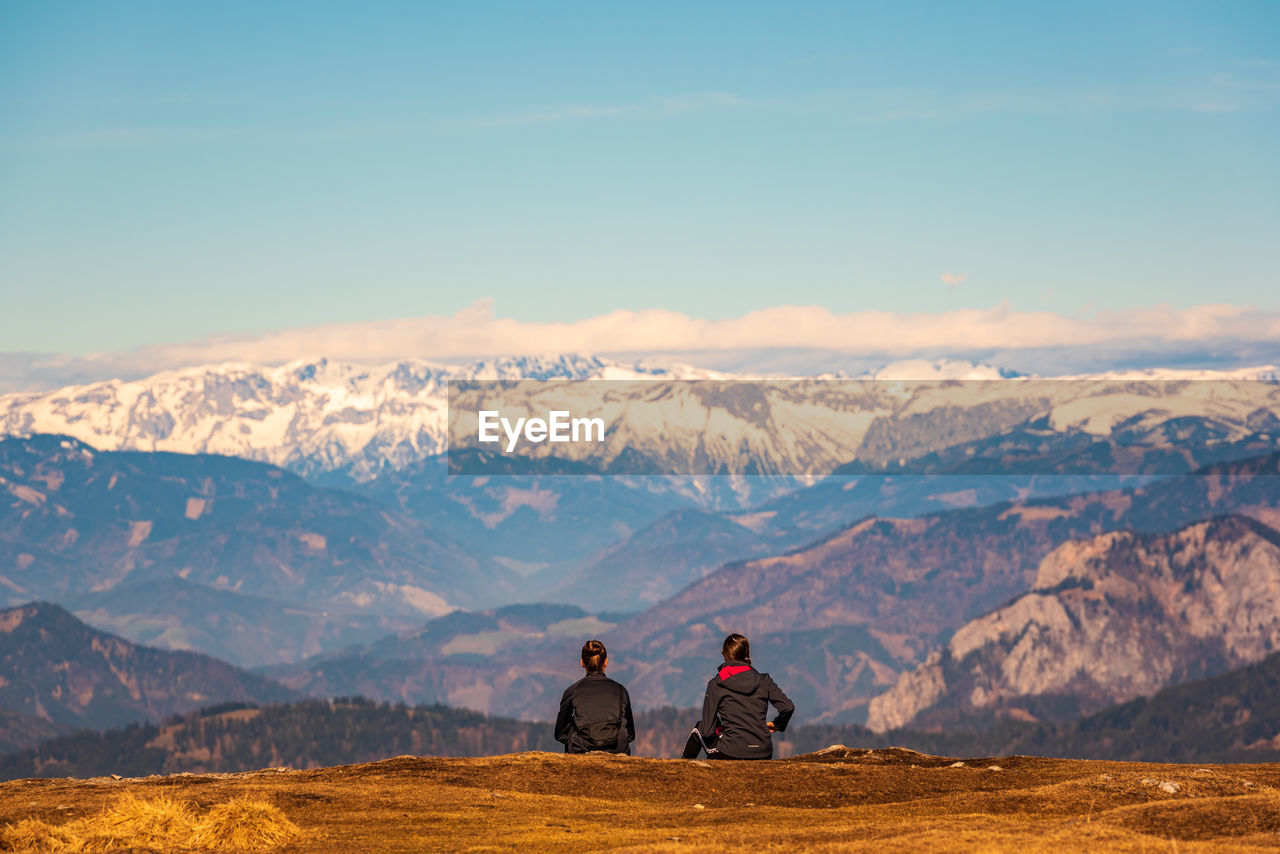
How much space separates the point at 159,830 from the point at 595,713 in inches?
728

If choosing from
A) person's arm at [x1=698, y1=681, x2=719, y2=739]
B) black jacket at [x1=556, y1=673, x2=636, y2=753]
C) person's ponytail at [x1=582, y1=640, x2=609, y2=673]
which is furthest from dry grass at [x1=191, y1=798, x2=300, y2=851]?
person's arm at [x1=698, y1=681, x2=719, y2=739]

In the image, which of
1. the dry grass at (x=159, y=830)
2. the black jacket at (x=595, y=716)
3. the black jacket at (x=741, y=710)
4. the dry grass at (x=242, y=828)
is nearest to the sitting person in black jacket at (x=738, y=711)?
the black jacket at (x=741, y=710)

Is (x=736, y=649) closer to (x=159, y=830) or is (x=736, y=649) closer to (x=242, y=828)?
(x=242, y=828)

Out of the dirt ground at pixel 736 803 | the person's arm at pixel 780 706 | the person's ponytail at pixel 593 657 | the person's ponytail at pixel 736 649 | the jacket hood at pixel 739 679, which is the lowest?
the dirt ground at pixel 736 803

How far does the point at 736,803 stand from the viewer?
54.8 metres

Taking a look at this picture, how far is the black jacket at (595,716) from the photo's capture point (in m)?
56.3

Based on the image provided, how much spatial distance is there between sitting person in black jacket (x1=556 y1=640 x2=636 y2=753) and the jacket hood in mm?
4535

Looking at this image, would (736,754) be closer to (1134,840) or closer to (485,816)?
(485,816)

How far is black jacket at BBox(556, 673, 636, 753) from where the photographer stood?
56312 mm

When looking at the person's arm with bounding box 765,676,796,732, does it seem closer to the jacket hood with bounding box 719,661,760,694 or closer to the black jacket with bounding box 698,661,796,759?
the black jacket with bounding box 698,661,796,759

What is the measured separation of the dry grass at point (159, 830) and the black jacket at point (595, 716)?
13.2m

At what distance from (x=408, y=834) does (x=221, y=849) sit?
6.50 metres

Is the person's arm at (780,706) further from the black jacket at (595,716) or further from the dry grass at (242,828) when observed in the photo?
the dry grass at (242,828)

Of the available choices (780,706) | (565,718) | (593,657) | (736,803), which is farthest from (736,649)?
(565,718)
